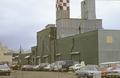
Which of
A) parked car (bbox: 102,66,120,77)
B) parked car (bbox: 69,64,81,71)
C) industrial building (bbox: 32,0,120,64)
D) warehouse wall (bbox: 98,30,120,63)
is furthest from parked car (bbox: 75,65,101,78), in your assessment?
warehouse wall (bbox: 98,30,120,63)

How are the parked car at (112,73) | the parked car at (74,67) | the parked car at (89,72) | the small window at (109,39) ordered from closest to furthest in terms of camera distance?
the parked car at (112,73) → the parked car at (89,72) → the parked car at (74,67) → the small window at (109,39)

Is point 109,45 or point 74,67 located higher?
point 109,45

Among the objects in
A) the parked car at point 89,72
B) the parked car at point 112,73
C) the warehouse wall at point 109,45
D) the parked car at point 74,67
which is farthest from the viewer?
the warehouse wall at point 109,45

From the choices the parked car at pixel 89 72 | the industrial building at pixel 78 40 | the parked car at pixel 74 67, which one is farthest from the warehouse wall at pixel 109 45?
the parked car at pixel 89 72

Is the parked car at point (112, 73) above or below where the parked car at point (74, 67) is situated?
above

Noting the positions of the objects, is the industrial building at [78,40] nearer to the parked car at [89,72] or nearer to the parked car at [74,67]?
the parked car at [74,67]

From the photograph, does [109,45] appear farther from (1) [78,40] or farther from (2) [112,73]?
(2) [112,73]

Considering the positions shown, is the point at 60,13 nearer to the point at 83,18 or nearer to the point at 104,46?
the point at 83,18

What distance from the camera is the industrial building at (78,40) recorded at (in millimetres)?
70000

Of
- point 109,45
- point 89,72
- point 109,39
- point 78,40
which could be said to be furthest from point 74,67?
point 89,72

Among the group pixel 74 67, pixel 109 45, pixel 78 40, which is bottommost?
pixel 74 67

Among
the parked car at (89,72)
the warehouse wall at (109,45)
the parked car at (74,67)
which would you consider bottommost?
the parked car at (74,67)

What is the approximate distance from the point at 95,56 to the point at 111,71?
111 ft

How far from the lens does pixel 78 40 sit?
77.4 m
